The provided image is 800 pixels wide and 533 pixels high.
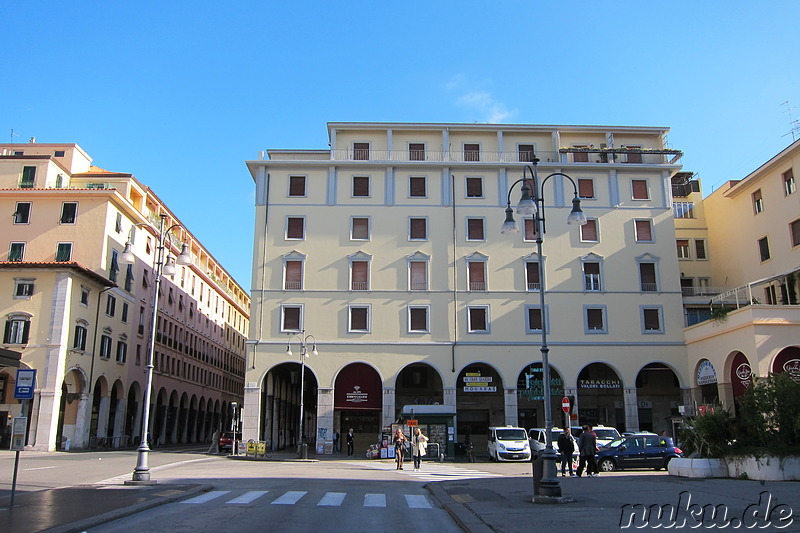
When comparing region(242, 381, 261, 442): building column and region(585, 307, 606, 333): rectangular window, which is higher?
region(585, 307, 606, 333): rectangular window

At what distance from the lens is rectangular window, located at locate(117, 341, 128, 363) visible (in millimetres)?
50281

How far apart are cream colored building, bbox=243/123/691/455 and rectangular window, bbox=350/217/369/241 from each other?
95 mm

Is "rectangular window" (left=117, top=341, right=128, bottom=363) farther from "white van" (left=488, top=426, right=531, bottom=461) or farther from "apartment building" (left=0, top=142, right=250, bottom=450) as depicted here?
"white van" (left=488, top=426, right=531, bottom=461)

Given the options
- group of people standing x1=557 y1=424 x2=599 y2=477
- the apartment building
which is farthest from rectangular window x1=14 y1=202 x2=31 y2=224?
group of people standing x1=557 y1=424 x2=599 y2=477

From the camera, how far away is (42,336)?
41.9 metres

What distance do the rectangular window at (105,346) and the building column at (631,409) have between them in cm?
3406

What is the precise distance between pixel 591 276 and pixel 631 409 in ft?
27.7

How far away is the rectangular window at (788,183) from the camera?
39.9 metres

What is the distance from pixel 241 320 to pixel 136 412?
130 ft

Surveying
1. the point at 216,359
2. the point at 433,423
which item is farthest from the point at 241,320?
the point at 433,423

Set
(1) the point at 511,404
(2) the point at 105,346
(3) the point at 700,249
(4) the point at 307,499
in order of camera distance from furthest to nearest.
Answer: (3) the point at 700,249
(2) the point at 105,346
(1) the point at 511,404
(4) the point at 307,499

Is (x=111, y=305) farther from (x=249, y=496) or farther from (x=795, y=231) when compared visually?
(x=795, y=231)

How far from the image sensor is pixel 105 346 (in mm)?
47594

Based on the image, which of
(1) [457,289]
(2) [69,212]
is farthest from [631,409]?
(2) [69,212]
